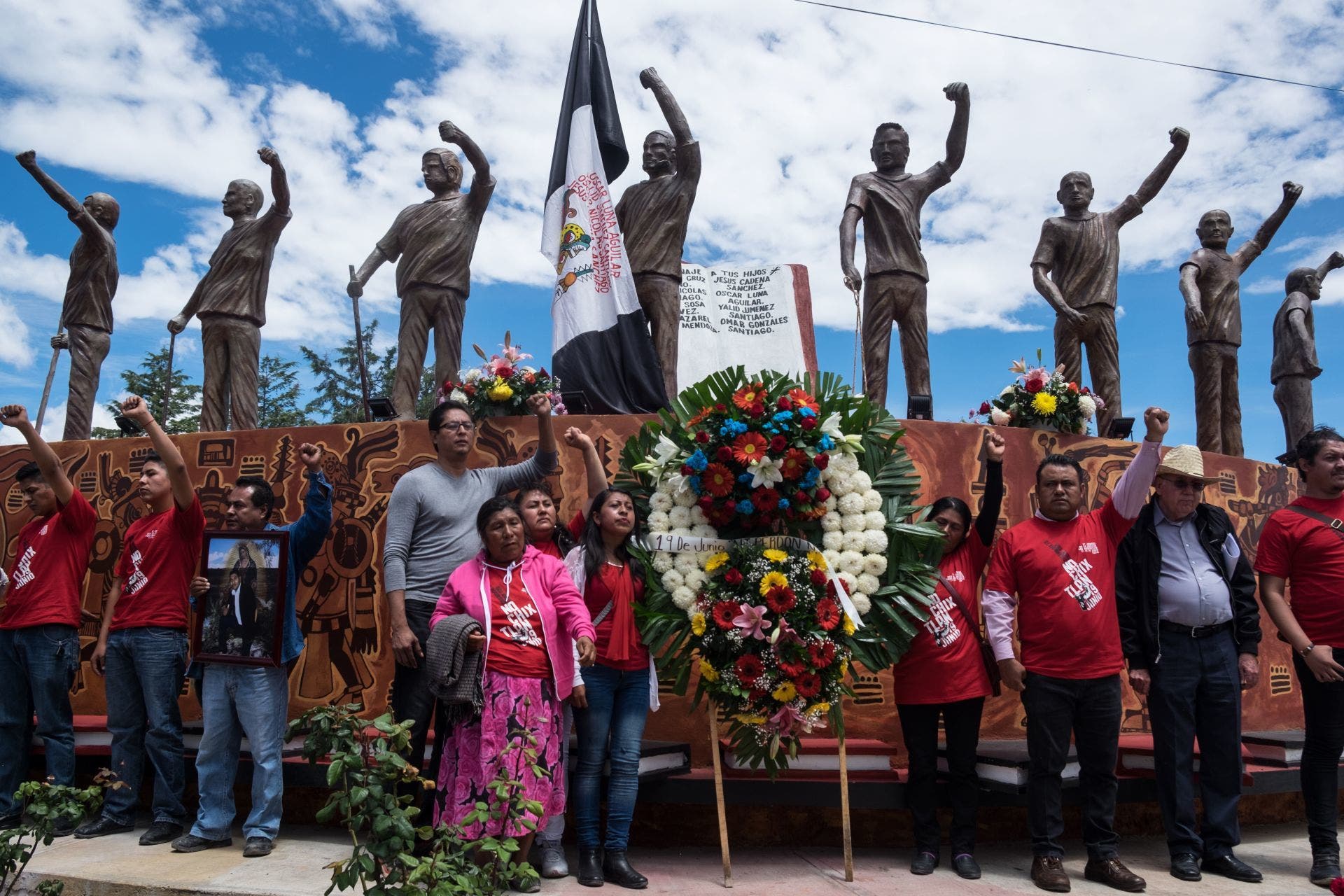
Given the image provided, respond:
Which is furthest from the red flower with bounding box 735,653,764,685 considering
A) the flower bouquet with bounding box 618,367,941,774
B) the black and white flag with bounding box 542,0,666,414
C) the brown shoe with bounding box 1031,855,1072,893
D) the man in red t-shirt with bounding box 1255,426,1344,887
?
the black and white flag with bounding box 542,0,666,414

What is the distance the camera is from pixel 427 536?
4.64 m

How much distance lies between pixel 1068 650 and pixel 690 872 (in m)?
1.95

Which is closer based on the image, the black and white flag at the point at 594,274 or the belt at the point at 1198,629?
the belt at the point at 1198,629

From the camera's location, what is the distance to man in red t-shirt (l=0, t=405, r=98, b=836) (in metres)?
5.13

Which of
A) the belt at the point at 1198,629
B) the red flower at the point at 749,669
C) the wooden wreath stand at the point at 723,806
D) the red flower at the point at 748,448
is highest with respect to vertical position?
the red flower at the point at 748,448

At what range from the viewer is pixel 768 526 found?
4.57m

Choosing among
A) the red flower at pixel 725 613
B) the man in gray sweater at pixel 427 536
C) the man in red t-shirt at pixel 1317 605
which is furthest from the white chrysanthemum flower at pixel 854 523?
the man in red t-shirt at pixel 1317 605

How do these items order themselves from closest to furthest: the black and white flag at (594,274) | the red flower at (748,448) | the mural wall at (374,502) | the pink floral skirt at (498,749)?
the pink floral skirt at (498,749) → the red flower at (748,448) → the mural wall at (374,502) → the black and white flag at (594,274)

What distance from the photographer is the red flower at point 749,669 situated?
421cm

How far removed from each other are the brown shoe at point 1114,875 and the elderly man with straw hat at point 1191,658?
0.35 meters

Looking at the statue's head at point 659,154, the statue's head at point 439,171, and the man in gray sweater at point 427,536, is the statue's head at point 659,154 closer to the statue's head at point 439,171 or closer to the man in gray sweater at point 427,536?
the statue's head at point 439,171

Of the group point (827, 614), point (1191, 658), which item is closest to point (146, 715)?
point (827, 614)

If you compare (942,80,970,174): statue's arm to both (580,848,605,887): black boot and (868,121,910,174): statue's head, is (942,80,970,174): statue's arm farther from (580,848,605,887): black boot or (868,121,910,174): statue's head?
(580,848,605,887): black boot

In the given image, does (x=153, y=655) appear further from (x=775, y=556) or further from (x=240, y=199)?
(x=240, y=199)
